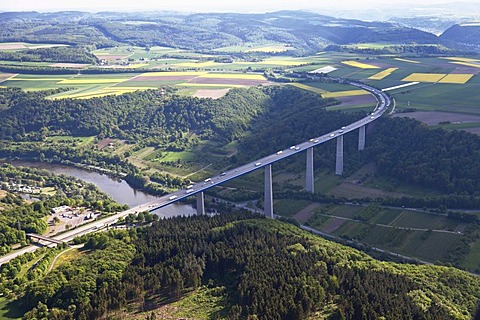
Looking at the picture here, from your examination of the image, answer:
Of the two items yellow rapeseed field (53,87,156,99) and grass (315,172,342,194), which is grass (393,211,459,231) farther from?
yellow rapeseed field (53,87,156,99)

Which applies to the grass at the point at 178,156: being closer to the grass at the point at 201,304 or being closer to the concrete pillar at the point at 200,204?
the concrete pillar at the point at 200,204

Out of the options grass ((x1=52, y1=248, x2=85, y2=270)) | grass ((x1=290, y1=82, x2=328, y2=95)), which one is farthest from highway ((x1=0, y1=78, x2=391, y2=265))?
grass ((x1=290, y1=82, x2=328, y2=95))

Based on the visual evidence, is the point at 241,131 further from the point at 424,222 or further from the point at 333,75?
the point at 424,222

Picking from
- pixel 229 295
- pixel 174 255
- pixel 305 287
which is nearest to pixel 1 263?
pixel 174 255

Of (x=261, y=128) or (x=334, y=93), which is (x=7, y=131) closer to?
(x=261, y=128)

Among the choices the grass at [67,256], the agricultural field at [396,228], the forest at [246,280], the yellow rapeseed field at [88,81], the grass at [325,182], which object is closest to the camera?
the forest at [246,280]

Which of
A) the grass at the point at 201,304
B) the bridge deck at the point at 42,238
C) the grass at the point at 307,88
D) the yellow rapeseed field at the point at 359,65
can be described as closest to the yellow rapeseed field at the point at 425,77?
the yellow rapeseed field at the point at 359,65

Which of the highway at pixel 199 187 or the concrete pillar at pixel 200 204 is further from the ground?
the highway at pixel 199 187

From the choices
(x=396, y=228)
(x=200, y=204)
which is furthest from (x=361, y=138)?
(x=200, y=204)
